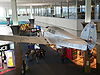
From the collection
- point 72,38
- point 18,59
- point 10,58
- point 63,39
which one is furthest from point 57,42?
point 10,58

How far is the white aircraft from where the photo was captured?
774 cm

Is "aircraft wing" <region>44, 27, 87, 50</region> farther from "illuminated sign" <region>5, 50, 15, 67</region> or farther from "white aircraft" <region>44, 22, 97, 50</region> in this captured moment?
"illuminated sign" <region>5, 50, 15, 67</region>

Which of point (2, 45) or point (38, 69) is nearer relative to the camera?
point (38, 69)

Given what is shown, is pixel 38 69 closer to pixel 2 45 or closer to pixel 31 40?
pixel 31 40

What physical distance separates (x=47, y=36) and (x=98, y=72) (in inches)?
234

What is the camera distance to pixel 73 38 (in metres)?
8.40

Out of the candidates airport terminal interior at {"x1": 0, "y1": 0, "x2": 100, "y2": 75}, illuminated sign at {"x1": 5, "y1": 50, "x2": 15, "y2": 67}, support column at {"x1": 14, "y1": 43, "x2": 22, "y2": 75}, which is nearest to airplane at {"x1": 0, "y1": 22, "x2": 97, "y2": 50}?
airport terminal interior at {"x1": 0, "y1": 0, "x2": 100, "y2": 75}

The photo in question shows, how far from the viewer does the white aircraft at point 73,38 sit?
25.4 feet

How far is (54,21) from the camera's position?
17.0 metres

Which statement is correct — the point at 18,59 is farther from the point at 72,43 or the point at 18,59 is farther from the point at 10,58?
the point at 72,43

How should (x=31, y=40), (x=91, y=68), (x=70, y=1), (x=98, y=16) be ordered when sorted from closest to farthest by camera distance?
(x=31, y=40), (x=98, y=16), (x=91, y=68), (x=70, y=1)

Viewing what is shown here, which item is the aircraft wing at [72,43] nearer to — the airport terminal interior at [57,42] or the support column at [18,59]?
the airport terminal interior at [57,42]

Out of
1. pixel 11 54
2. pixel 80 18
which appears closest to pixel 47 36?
pixel 80 18

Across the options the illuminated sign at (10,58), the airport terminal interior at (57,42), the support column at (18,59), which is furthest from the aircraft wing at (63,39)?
the illuminated sign at (10,58)
